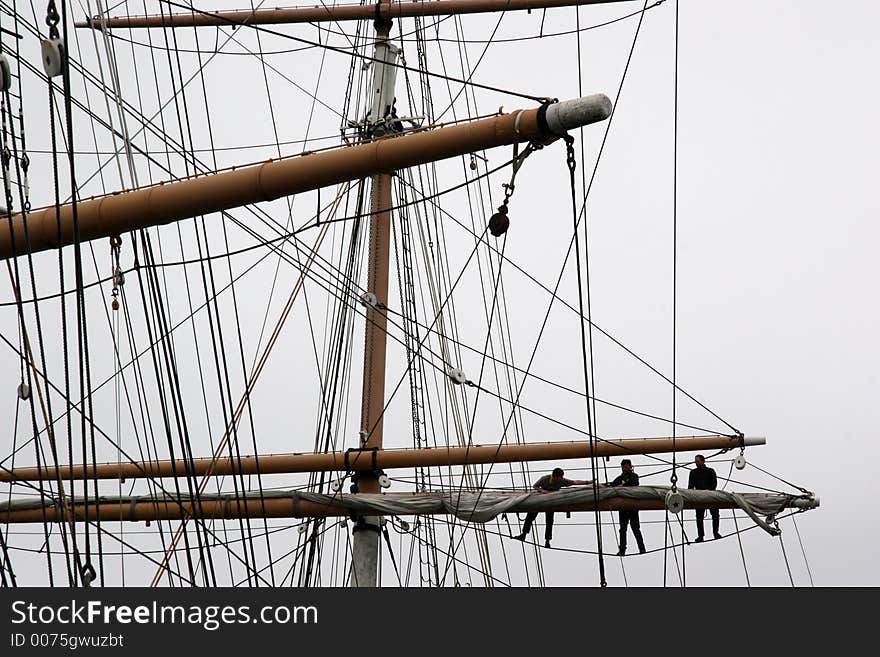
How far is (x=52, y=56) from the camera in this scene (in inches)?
318

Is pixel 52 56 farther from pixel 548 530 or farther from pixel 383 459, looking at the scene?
pixel 548 530

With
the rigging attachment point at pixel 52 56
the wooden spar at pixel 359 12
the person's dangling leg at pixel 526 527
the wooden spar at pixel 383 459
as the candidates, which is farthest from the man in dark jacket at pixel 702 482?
the rigging attachment point at pixel 52 56

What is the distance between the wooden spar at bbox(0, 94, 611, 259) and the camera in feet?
26.7

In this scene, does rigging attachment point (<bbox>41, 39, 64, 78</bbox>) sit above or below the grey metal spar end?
above

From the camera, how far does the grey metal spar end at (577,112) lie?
744 centimetres

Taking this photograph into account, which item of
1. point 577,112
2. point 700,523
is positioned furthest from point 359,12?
point 577,112

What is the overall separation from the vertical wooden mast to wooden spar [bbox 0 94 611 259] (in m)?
6.53

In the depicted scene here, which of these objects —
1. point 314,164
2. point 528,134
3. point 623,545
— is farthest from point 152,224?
point 623,545

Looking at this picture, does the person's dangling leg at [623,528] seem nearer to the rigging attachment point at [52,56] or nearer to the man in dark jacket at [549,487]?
the man in dark jacket at [549,487]

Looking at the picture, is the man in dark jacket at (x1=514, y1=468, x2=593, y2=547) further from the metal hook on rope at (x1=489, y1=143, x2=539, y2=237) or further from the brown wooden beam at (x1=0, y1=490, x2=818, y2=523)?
the metal hook on rope at (x1=489, y1=143, x2=539, y2=237)

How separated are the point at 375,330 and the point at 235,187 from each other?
775cm

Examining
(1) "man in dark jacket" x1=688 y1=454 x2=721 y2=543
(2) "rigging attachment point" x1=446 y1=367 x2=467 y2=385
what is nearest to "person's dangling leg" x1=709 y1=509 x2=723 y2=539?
(1) "man in dark jacket" x1=688 y1=454 x2=721 y2=543

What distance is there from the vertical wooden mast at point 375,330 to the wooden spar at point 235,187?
653 cm
